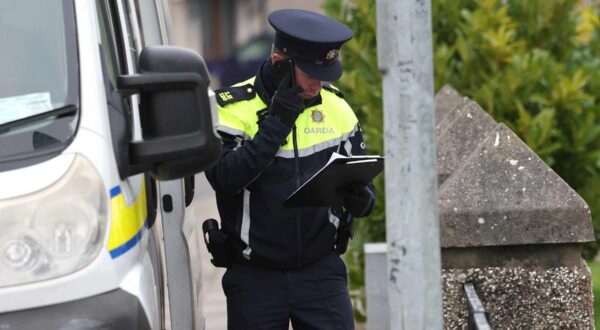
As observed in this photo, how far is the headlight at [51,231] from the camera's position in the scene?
132 inches

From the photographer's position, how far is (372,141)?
7.08 meters

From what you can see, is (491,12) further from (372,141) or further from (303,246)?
(303,246)

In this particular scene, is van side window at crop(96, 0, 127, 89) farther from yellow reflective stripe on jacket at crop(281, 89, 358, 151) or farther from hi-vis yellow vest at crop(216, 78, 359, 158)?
yellow reflective stripe on jacket at crop(281, 89, 358, 151)

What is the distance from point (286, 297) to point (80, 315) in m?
1.23

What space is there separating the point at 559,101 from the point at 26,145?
14.4ft

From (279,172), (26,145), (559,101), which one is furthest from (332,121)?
(559,101)

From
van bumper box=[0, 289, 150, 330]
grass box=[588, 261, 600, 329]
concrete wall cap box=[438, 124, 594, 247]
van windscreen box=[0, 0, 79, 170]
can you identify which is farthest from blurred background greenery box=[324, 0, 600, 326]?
van bumper box=[0, 289, 150, 330]

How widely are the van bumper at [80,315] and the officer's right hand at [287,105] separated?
3.53 feet

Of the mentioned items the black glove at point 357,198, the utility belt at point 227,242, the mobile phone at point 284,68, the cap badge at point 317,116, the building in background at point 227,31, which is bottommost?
the building in background at point 227,31

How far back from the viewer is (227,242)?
4.56 meters

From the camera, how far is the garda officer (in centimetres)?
442

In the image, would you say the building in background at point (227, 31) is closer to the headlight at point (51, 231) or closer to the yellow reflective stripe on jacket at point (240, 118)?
the yellow reflective stripe on jacket at point (240, 118)

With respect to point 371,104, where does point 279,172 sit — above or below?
above

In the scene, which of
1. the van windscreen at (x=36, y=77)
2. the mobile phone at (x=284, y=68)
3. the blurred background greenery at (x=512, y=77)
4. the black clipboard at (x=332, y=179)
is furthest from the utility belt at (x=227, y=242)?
the blurred background greenery at (x=512, y=77)
